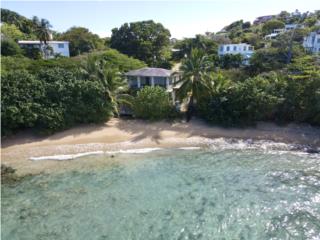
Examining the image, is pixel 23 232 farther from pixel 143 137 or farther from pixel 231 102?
pixel 231 102

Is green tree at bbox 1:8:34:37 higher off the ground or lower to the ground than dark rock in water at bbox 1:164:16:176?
A: higher

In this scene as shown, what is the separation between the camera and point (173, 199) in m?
15.9

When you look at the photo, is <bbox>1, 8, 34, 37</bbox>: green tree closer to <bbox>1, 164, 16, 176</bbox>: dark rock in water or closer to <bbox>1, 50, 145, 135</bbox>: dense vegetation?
<bbox>1, 50, 145, 135</bbox>: dense vegetation

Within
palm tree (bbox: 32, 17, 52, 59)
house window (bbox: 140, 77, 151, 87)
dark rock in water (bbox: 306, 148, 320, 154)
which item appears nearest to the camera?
dark rock in water (bbox: 306, 148, 320, 154)

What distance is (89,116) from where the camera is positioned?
2542cm

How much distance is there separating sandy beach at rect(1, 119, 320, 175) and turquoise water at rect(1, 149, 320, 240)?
208cm

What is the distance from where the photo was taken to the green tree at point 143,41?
2234 inches

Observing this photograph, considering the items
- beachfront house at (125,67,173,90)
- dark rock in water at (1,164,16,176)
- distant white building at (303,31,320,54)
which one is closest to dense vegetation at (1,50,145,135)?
dark rock in water at (1,164,16,176)

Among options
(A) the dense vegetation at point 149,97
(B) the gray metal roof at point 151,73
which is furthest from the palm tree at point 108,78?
(B) the gray metal roof at point 151,73

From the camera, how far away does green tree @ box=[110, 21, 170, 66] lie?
→ 5675 cm

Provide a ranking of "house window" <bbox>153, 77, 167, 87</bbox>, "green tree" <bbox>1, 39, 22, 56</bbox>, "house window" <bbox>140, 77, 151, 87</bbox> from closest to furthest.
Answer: "house window" <bbox>153, 77, 167, 87</bbox>, "house window" <bbox>140, 77, 151, 87</bbox>, "green tree" <bbox>1, 39, 22, 56</bbox>

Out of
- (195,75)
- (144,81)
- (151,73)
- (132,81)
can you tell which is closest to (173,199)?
(195,75)

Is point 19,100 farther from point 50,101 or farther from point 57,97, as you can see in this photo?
point 57,97

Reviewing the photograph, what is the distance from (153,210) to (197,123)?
13.7 m
